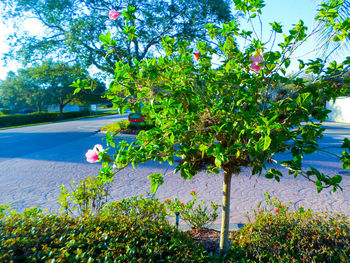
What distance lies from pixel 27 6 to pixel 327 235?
641 inches

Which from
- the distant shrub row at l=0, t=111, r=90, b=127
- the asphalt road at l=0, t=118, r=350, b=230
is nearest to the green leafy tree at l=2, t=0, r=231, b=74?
the asphalt road at l=0, t=118, r=350, b=230

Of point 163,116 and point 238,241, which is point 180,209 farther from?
point 163,116

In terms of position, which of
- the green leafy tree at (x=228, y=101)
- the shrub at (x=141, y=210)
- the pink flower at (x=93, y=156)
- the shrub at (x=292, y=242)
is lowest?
the shrub at (x=292, y=242)

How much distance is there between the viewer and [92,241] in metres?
2.29

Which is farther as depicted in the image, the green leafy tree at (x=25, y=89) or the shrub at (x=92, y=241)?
the green leafy tree at (x=25, y=89)

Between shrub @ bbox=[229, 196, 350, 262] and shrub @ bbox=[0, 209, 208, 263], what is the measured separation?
52cm

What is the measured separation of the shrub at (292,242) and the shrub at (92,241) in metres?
0.52

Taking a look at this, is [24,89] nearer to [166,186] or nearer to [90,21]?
[90,21]

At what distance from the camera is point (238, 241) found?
279 centimetres

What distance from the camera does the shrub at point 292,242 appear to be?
239cm

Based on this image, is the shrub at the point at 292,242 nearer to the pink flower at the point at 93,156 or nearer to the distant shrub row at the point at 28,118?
the pink flower at the point at 93,156

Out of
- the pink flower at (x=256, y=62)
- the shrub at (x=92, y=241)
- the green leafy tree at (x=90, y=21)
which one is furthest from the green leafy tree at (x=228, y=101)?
the green leafy tree at (x=90, y=21)

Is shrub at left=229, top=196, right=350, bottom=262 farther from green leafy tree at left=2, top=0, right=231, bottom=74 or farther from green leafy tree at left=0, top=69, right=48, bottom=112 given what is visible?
green leafy tree at left=0, top=69, right=48, bottom=112

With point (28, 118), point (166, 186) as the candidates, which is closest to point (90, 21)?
point (166, 186)
